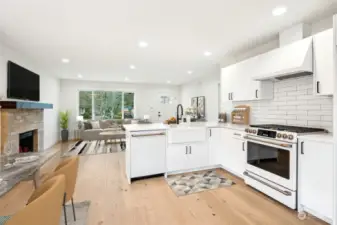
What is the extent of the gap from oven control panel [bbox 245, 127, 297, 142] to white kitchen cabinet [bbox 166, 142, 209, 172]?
1.05 meters

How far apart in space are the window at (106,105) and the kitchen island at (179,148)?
18.5 feet

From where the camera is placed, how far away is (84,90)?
819cm

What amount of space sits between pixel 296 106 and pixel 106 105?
759 cm

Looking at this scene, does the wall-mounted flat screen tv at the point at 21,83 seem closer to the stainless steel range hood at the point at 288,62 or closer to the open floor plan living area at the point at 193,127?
the open floor plan living area at the point at 193,127

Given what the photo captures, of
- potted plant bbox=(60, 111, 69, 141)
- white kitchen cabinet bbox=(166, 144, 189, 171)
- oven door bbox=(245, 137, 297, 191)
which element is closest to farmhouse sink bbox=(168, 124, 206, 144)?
white kitchen cabinet bbox=(166, 144, 189, 171)

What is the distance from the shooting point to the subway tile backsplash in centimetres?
253

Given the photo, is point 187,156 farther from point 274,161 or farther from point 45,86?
point 45,86

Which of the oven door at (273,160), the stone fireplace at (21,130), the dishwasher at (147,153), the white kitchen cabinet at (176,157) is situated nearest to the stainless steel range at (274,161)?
the oven door at (273,160)

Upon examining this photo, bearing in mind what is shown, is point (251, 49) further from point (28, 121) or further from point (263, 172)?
point (28, 121)

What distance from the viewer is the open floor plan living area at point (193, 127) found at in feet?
6.79

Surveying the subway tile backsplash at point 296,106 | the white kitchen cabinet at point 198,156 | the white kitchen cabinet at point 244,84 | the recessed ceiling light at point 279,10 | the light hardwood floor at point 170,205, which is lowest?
the light hardwood floor at point 170,205

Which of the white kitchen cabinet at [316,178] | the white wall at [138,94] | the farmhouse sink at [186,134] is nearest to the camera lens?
the white kitchen cabinet at [316,178]

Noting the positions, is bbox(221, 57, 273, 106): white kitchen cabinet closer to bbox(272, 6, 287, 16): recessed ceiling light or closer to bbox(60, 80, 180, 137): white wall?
bbox(272, 6, 287, 16): recessed ceiling light

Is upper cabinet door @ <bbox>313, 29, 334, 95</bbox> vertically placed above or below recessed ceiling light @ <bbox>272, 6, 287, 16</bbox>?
below
